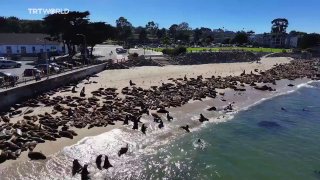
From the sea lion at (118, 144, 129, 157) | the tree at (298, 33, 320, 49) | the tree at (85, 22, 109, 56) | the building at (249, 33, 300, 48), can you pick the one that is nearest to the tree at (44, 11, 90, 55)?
the tree at (85, 22, 109, 56)

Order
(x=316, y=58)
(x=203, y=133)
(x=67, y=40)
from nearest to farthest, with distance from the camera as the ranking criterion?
(x=203, y=133) < (x=67, y=40) < (x=316, y=58)

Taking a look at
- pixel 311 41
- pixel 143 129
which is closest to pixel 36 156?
pixel 143 129

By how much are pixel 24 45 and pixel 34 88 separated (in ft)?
197

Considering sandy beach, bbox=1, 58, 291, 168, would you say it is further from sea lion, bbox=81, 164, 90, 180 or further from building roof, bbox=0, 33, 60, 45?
building roof, bbox=0, 33, 60, 45

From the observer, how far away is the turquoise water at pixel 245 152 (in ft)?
87.9

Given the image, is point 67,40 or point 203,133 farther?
point 67,40

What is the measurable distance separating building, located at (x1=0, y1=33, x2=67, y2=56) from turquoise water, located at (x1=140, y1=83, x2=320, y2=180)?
2797 inches

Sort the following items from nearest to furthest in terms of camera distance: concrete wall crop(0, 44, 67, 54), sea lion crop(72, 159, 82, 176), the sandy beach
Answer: sea lion crop(72, 159, 82, 176) → the sandy beach → concrete wall crop(0, 44, 67, 54)

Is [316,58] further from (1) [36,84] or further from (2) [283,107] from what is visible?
(1) [36,84]

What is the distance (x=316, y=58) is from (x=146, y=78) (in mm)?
77390

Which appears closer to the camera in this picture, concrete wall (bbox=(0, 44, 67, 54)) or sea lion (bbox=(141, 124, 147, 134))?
sea lion (bbox=(141, 124, 147, 134))

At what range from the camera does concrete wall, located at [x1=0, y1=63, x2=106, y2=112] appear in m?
39.3

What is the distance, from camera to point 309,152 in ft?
105

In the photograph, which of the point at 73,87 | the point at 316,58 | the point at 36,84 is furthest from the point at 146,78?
→ the point at 316,58
